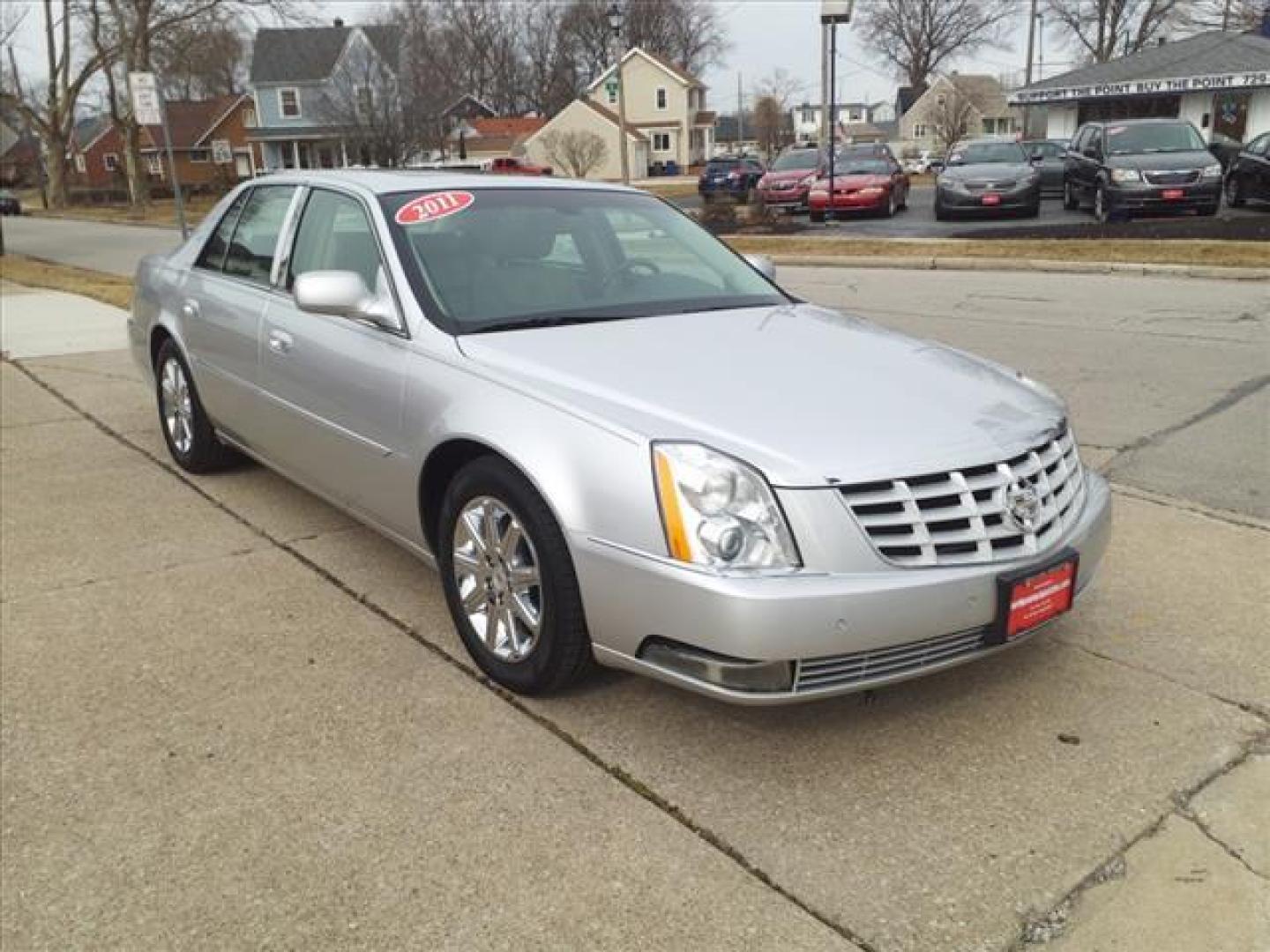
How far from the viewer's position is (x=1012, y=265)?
43.9ft

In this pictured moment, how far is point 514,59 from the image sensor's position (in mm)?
79500

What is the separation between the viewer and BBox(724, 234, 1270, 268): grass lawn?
12.5 meters

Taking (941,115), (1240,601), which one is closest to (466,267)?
(1240,601)

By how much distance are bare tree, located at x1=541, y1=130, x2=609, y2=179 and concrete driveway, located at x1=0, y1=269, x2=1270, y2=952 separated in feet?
166

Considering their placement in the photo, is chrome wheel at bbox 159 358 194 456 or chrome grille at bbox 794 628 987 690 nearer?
chrome grille at bbox 794 628 987 690

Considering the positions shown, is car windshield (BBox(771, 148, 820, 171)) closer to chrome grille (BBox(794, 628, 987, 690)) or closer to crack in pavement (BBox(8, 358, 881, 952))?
crack in pavement (BBox(8, 358, 881, 952))

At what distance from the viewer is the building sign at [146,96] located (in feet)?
50.6

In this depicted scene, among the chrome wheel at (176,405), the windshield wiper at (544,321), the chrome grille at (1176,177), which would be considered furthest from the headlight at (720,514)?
the chrome grille at (1176,177)

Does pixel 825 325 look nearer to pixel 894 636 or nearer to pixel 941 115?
pixel 894 636

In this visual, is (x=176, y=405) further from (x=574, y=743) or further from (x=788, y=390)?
(x=788, y=390)

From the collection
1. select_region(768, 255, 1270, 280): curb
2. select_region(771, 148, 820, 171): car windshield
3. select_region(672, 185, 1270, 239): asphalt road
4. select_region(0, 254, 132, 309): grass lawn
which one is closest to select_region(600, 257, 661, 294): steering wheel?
select_region(768, 255, 1270, 280): curb

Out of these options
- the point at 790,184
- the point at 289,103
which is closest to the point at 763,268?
the point at 790,184

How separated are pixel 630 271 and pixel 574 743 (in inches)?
76.0

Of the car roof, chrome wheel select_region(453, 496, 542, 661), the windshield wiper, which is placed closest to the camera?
chrome wheel select_region(453, 496, 542, 661)
